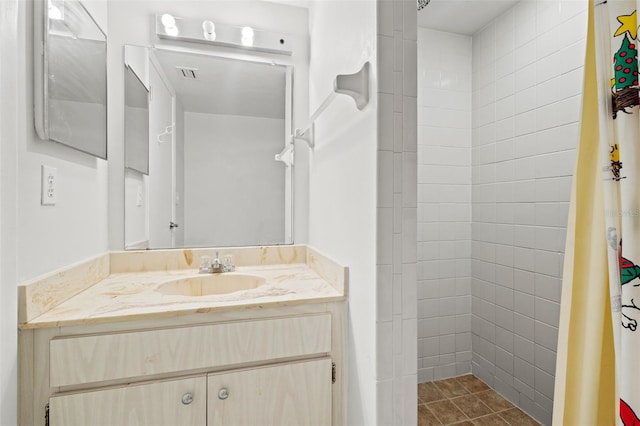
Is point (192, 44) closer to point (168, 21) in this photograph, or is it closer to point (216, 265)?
point (168, 21)

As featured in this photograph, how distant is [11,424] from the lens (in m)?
0.87

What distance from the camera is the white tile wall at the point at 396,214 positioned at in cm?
94

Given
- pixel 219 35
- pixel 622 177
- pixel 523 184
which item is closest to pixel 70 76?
pixel 219 35

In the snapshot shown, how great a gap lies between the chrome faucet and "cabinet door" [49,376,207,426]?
1.84 ft

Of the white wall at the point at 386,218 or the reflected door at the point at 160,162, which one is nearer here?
the white wall at the point at 386,218

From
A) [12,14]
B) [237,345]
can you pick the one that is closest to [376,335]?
[237,345]

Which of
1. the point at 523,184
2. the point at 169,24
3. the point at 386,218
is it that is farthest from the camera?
the point at 523,184

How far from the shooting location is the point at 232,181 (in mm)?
1686

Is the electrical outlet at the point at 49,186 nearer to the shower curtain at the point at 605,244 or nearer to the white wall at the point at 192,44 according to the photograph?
the white wall at the point at 192,44

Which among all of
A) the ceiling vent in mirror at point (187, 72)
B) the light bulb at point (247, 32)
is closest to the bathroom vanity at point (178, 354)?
the ceiling vent in mirror at point (187, 72)

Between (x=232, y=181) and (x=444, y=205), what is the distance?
4.61ft

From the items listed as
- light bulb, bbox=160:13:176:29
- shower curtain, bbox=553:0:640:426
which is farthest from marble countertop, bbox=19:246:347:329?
light bulb, bbox=160:13:176:29

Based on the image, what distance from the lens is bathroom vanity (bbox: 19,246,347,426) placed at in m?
0.92

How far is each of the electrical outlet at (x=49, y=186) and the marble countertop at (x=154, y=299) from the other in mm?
337
